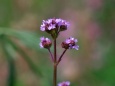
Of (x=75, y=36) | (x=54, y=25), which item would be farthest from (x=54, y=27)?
(x=75, y=36)

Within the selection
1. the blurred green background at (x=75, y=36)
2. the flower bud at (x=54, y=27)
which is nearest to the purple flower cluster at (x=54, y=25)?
the flower bud at (x=54, y=27)

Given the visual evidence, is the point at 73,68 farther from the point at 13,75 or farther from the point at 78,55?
the point at 13,75

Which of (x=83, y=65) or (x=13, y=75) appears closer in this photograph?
(x=13, y=75)

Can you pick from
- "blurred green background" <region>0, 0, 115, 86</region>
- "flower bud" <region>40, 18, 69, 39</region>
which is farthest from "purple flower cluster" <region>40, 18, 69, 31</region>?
"blurred green background" <region>0, 0, 115, 86</region>

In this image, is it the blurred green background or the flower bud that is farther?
the blurred green background

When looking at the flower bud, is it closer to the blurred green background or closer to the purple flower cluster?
A: the purple flower cluster

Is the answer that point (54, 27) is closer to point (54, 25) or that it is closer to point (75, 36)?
point (54, 25)

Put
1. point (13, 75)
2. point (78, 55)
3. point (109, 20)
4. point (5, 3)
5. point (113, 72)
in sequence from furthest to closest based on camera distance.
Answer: point (5, 3) < point (78, 55) < point (109, 20) < point (113, 72) < point (13, 75)

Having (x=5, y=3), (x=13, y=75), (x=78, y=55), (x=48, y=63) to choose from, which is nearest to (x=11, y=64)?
(x=13, y=75)
